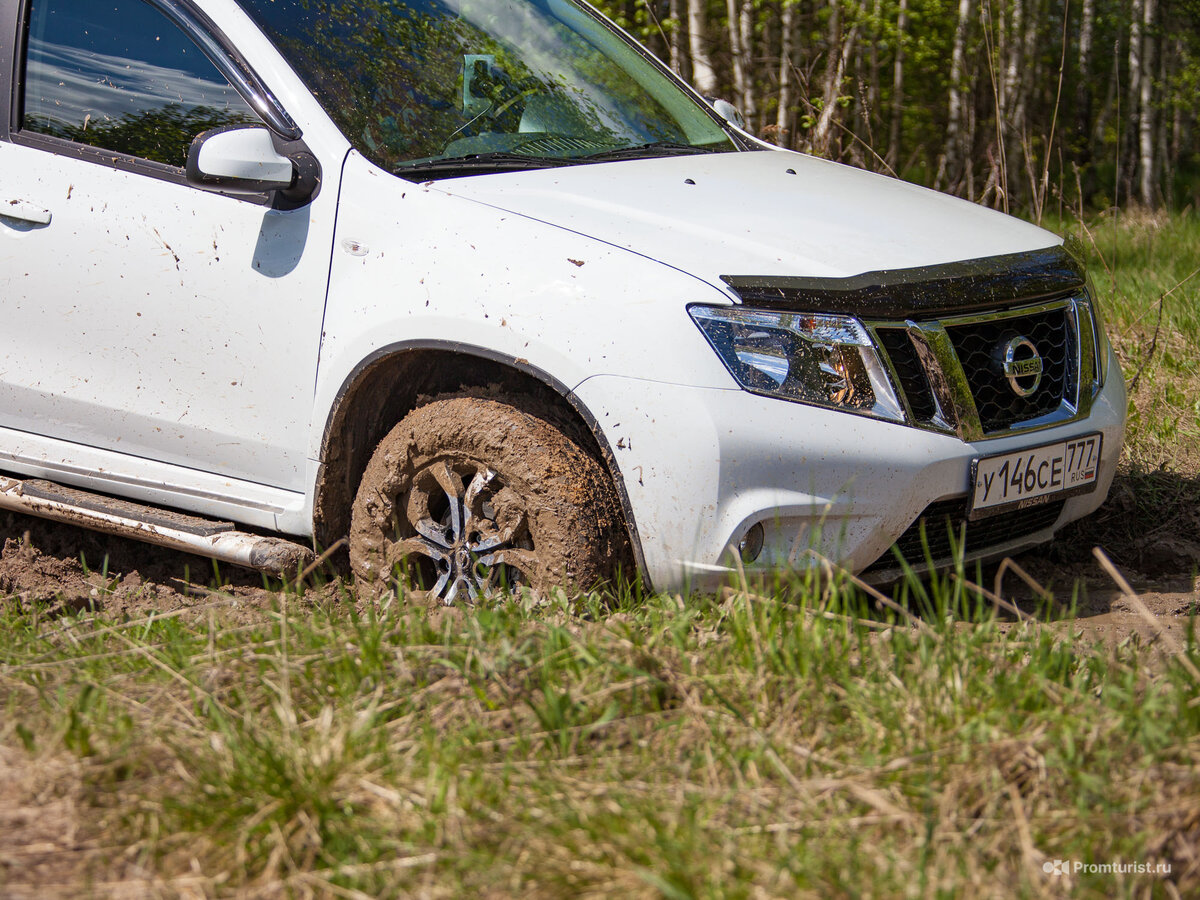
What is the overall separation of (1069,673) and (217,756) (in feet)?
5.24

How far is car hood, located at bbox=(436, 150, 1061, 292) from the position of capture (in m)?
2.73

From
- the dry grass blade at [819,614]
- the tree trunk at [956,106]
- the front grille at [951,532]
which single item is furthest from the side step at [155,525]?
the tree trunk at [956,106]

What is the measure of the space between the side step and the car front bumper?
0.93m

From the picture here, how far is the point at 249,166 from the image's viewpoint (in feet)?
9.43

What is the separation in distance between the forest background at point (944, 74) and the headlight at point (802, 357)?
2854 millimetres

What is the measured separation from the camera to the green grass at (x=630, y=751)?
182 centimetres

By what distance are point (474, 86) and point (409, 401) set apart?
Result: 0.95 metres

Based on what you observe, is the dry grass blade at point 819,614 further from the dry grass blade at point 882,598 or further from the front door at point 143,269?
the front door at point 143,269

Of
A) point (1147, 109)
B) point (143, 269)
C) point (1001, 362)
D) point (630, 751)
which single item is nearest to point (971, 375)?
point (1001, 362)

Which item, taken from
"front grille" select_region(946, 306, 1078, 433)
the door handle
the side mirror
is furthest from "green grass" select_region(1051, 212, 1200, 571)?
the door handle

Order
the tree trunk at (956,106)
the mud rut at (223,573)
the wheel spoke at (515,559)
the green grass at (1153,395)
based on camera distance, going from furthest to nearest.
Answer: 1. the tree trunk at (956,106)
2. the green grass at (1153,395)
3. the mud rut at (223,573)
4. the wheel spoke at (515,559)

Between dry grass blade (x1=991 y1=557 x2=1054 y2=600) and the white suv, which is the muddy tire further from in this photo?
dry grass blade (x1=991 y1=557 x2=1054 y2=600)

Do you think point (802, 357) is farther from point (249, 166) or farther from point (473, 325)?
point (249, 166)

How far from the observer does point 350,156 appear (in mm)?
2971
